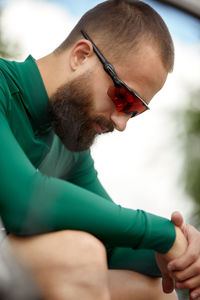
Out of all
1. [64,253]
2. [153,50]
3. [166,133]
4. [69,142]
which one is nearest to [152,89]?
[153,50]

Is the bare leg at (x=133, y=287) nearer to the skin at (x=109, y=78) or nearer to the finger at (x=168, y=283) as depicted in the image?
the skin at (x=109, y=78)

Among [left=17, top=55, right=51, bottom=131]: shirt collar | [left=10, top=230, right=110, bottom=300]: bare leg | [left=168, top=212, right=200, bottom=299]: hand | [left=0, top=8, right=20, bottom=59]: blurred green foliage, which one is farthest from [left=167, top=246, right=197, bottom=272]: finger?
[left=0, top=8, right=20, bottom=59]: blurred green foliage

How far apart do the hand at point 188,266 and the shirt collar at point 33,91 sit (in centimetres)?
49

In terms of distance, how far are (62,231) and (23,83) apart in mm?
463

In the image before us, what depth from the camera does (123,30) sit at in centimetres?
132

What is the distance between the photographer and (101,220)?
0.95 metres

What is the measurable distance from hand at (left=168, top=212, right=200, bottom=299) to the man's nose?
1.18ft

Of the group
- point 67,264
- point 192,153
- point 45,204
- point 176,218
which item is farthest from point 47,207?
point 192,153

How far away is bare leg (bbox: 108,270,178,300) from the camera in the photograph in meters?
1.30

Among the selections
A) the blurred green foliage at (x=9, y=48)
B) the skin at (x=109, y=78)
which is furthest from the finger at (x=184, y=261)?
the blurred green foliage at (x=9, y=48)

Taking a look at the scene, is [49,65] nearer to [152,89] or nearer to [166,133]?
[152,89]

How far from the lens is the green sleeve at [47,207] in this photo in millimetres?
917

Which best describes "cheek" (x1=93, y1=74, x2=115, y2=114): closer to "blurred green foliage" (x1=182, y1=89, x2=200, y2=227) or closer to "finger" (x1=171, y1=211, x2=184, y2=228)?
"finger" (x1=171, y1=211, x2=184, y2=228)

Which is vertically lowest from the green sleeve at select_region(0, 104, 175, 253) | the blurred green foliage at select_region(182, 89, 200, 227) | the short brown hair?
the blurred green foliage at select_region(182, 89, 200, 227)
